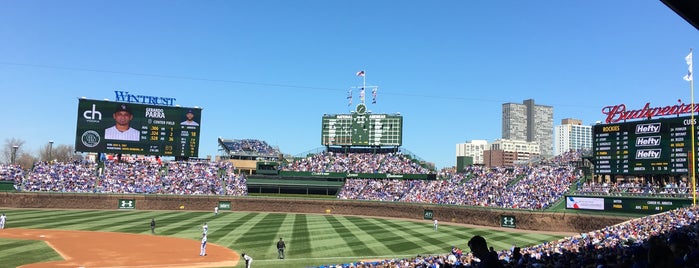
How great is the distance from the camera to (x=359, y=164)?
243 ft

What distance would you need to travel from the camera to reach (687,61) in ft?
112

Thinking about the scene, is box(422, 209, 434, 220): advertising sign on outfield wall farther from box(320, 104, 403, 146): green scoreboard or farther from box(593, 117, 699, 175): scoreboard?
box(320, 104, 403, 146): green scoreboard

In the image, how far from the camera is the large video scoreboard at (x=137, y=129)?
6362 cm

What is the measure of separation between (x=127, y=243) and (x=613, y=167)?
4013 cm

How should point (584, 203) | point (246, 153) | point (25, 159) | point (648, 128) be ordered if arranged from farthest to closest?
1. point (25, 159)
2. point (246, 153)
3. point (584, 203)
4. point (648, 128)

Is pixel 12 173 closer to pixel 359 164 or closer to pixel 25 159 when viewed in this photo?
pixel 359 164

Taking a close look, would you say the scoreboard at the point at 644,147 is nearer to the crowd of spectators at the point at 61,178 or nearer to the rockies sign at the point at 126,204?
the rockies sign at the point at 126,204

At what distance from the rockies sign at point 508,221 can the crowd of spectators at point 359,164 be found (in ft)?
79.1

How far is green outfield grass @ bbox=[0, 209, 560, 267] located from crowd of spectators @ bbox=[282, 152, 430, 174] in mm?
18561

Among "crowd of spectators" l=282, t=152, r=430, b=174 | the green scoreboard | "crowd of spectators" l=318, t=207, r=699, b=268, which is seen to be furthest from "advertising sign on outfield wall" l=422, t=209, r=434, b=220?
"crowd of spectators" l=318, t=207, r=699, b=268

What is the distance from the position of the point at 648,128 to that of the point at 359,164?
136 feet

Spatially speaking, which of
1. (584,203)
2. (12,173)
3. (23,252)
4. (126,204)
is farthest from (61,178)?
(584,203)

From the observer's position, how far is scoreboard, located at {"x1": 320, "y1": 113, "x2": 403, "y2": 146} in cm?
7819

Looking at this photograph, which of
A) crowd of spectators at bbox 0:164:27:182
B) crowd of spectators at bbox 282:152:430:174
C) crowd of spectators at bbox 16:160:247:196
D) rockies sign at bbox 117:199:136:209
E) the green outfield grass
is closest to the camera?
the green outfield grass
